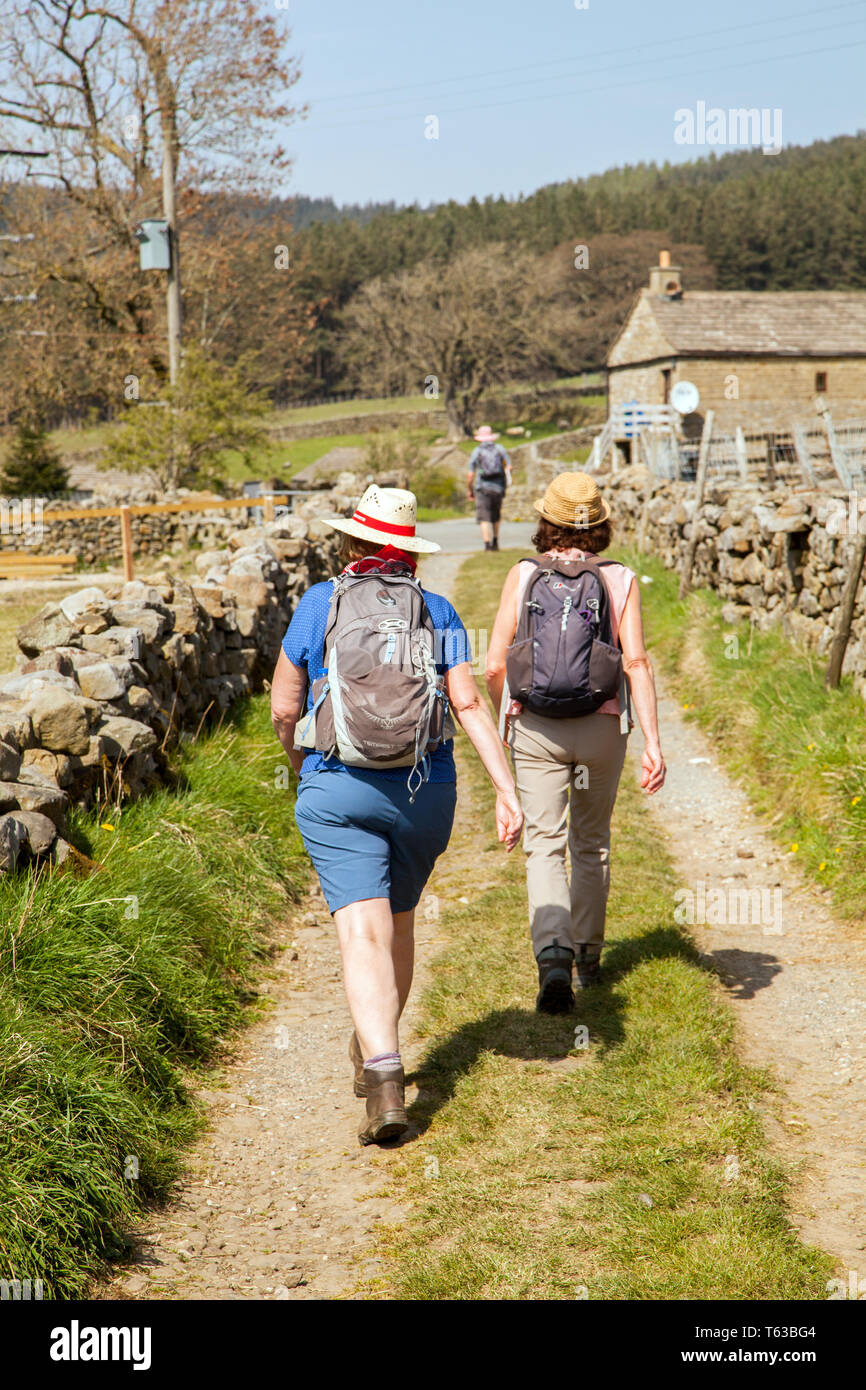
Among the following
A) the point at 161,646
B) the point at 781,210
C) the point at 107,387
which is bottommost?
the point at 161,646

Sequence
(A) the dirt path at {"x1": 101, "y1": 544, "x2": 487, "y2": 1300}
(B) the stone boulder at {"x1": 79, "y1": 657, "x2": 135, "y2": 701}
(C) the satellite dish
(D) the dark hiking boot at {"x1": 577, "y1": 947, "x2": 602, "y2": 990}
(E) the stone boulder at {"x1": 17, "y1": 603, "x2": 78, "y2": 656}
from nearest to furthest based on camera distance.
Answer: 1. (A) the dirt path at {"x1": 101, "y1": 544, "x2": 487, "y2": 1300}
2. (D) the dark hiking boot at {"x1": 577, "y1": 947, "x2": 602, "y2": 990}
3. (B) the stone boulder at {"x1": 79, "y1": 657, "x2": 135, "y2": 701}
4. (E) the stone boulder at {"x1": 17, "y1": 603, "x2": 78, "y2": 656}
5. (C) the satellite dish

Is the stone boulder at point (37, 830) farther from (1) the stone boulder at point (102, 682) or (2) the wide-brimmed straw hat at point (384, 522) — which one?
(2) the wide-brimmed straw hat at point (384, 522)

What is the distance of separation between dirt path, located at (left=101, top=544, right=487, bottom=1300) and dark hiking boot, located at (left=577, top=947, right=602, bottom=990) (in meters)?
0.69

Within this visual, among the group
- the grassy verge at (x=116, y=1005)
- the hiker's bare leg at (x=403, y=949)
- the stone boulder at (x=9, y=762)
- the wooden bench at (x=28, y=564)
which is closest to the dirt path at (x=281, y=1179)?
the grassy verge at (x=116, y=1005)

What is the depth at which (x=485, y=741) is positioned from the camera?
12.2 feet

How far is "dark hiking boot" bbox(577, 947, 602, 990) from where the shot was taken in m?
4.77

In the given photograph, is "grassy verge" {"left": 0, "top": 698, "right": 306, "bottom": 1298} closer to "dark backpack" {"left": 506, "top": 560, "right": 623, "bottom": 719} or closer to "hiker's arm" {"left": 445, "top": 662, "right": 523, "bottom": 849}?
"hiker's arm" {"left": 445, "top": 662, "right": 523, "bottom": 849}

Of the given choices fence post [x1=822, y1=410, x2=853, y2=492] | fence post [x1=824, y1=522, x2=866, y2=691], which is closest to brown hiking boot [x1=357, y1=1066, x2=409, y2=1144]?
fence post [x1=824, y1=522, x2=866, y2=691]

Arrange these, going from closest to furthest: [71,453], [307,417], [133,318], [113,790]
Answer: [113,790] < [133,318] < [71,453] < [307,417]

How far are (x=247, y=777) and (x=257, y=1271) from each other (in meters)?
3.62
